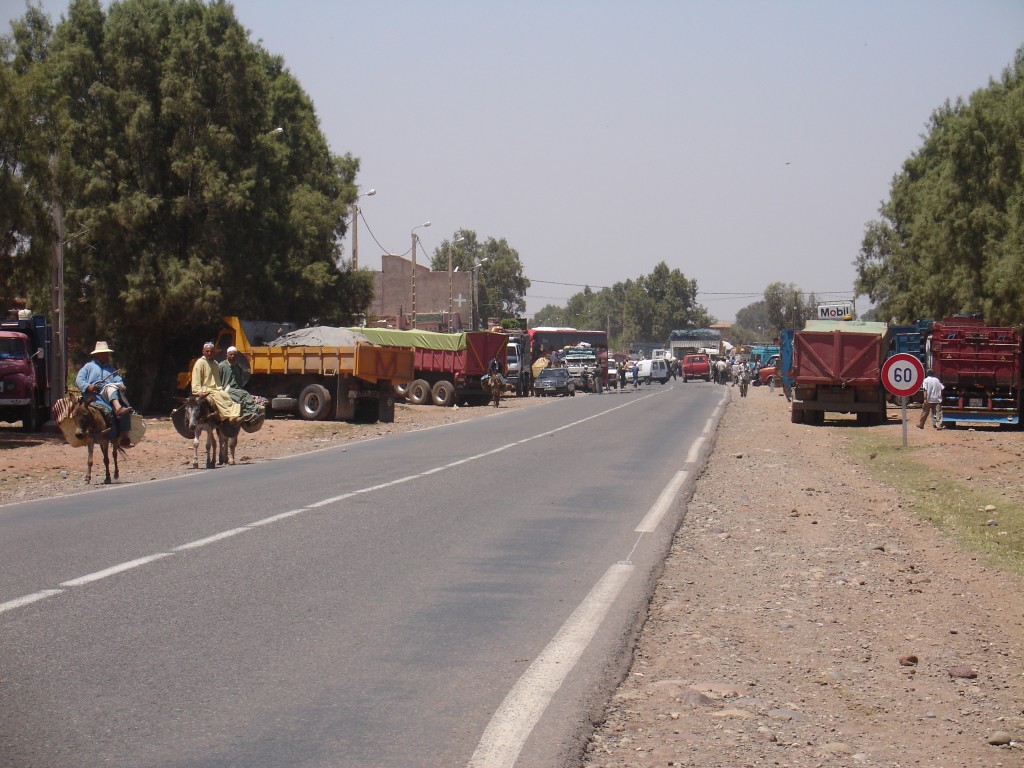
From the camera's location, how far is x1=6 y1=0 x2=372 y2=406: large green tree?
37.9 m

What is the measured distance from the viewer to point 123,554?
9789 mm

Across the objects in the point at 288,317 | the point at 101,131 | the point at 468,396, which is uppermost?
the point at 101,131

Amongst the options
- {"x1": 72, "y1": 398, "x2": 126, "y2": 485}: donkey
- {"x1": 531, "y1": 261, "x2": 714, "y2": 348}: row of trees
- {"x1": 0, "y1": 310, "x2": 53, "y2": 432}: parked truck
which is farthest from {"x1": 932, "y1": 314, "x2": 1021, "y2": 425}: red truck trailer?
{"x1": 531, "y1": 261, "x2": 714, "y2": 348}: row of trees

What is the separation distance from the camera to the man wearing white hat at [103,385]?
16.2 metres

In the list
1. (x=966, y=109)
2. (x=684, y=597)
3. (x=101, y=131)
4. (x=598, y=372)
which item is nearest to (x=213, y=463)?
(x=684, y=597)

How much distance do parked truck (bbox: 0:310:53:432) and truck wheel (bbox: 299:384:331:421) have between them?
6.95 metres

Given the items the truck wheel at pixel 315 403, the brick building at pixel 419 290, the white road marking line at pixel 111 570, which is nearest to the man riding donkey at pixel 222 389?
the white road marking line at pixel 111 570

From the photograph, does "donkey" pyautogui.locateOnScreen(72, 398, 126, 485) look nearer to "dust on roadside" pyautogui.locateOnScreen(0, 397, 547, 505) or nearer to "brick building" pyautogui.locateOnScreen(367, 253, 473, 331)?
"dust on roadside" pyautogui.locateOnScreen(0, 397, 547, 505)

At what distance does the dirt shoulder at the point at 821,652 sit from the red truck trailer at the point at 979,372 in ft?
57.9

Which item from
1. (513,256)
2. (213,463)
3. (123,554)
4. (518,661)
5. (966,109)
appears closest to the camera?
(518,661)

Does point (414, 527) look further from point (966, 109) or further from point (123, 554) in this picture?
point (966, 109)

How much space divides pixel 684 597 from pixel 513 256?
148730 mm

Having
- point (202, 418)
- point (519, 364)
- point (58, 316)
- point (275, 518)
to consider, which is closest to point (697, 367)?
point (519, 364)

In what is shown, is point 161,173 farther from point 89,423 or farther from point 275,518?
point 275,518
